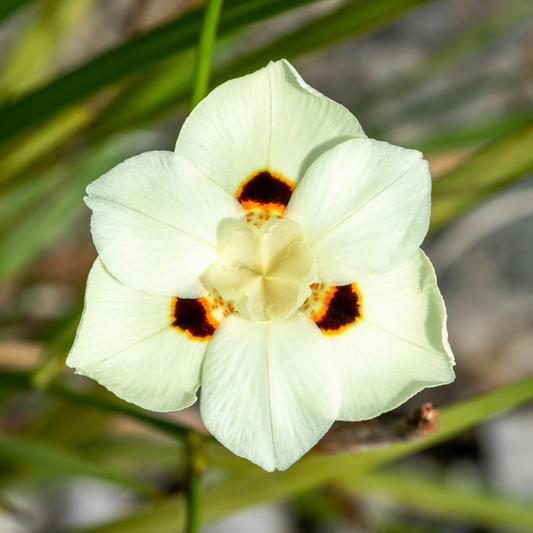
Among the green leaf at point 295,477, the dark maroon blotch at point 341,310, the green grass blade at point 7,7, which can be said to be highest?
the green grass blade at point 7,7

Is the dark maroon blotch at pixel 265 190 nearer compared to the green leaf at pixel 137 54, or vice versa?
the dark maroon blotch at pixel 265 190

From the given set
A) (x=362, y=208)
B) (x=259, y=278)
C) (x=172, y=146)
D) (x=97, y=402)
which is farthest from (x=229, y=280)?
(x=172, y=146)

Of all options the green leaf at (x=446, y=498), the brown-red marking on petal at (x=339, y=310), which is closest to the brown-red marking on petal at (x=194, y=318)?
the brown-red marking on petal at (x=339, y=310)

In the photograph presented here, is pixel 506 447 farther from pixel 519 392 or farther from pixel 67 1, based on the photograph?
pixel 67 1

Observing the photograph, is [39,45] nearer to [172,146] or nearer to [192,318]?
[172,146]

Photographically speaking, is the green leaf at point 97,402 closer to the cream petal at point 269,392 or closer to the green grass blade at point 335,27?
the cream petal at point 269,392

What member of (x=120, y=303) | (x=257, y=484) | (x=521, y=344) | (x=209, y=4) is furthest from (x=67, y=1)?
(x=521, y=344)
